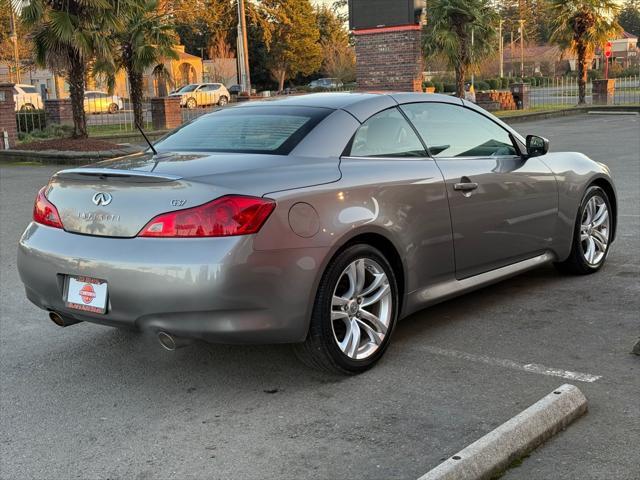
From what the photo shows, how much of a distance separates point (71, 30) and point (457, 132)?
1536 centimetres

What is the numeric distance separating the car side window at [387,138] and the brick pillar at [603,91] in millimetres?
33477

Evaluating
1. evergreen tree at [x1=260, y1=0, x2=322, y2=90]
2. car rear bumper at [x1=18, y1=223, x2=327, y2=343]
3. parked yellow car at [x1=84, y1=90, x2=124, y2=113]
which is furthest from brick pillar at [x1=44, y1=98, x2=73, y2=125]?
evergreen tree at [x1=260, y1=0, x2=322, y2=90]

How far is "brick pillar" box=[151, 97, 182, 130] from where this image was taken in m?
27.2

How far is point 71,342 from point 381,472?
2637mm

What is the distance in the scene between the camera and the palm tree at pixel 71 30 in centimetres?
1855

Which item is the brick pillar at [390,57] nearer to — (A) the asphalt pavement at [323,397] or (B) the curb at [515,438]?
(A) the asphalt pavement at [323,397]

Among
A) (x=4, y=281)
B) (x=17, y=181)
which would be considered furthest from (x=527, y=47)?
(x=4, y=281)

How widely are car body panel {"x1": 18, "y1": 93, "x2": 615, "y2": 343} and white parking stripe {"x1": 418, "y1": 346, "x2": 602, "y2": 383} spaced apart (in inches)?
12.4

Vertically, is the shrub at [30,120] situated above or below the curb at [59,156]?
above

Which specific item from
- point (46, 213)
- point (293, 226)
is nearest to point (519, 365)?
point (293, 226)

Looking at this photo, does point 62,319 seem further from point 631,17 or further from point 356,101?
point 631,17

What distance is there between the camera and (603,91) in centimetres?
3609

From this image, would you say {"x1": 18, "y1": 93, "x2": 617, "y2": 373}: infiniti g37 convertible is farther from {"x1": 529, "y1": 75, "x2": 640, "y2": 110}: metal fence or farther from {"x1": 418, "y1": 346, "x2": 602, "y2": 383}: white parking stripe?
{"x1": 529, "y1": 75, "x2": 640, "y2": 110}: metal fence

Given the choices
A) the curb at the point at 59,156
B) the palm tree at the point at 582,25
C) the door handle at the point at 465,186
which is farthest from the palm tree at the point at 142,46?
the door handle at the point at 465,186
